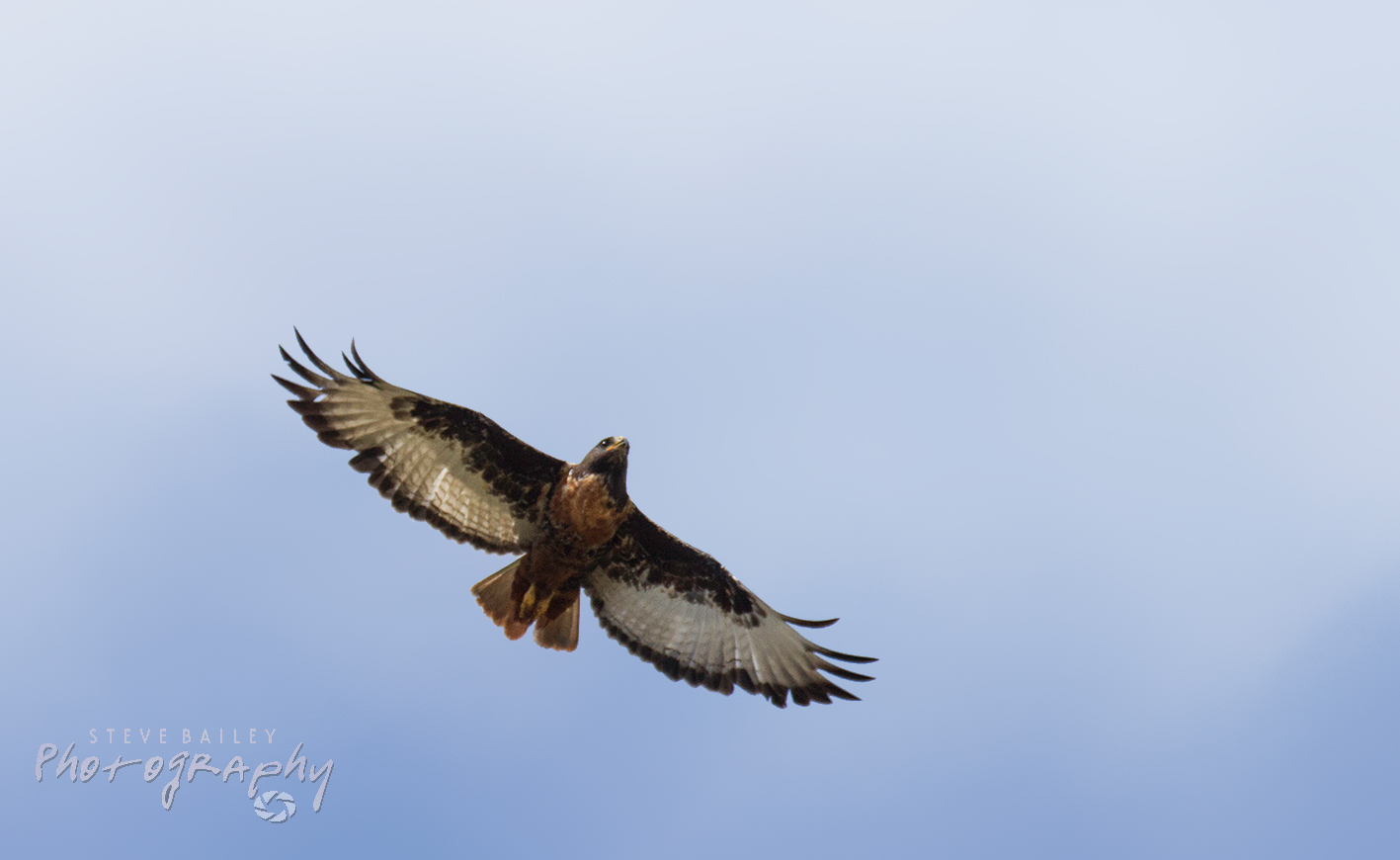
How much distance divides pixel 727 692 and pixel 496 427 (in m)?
3.68

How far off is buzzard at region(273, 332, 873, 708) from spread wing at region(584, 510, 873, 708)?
0.01 meters

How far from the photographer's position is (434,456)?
911 centimetres

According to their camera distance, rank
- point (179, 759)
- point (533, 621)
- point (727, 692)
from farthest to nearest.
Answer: point (727, 692) < point (533, 621) < point (179, 759)

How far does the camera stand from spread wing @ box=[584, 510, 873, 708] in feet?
32.3

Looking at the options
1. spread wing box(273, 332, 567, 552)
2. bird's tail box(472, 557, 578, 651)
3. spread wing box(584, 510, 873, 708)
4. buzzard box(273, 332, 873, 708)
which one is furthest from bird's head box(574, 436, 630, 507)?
spread wing box(584, 510, 873, 708)

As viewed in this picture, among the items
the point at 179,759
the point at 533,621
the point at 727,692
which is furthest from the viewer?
the point at 727,692

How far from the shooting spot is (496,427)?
8.99m

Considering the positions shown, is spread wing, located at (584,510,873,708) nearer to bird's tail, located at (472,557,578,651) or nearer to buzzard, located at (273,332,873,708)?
buzzard, located at (273,332,873,708)

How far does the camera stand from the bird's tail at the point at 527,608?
9117 mm

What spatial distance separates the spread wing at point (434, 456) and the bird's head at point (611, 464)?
0.47 m

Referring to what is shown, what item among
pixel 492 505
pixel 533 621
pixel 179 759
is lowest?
pixel 179 759

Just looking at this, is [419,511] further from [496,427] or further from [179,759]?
[179,759]

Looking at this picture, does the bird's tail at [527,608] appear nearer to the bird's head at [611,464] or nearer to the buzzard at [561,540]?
the buzzard at [561,540]

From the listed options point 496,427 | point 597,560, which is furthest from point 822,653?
point 496,427
